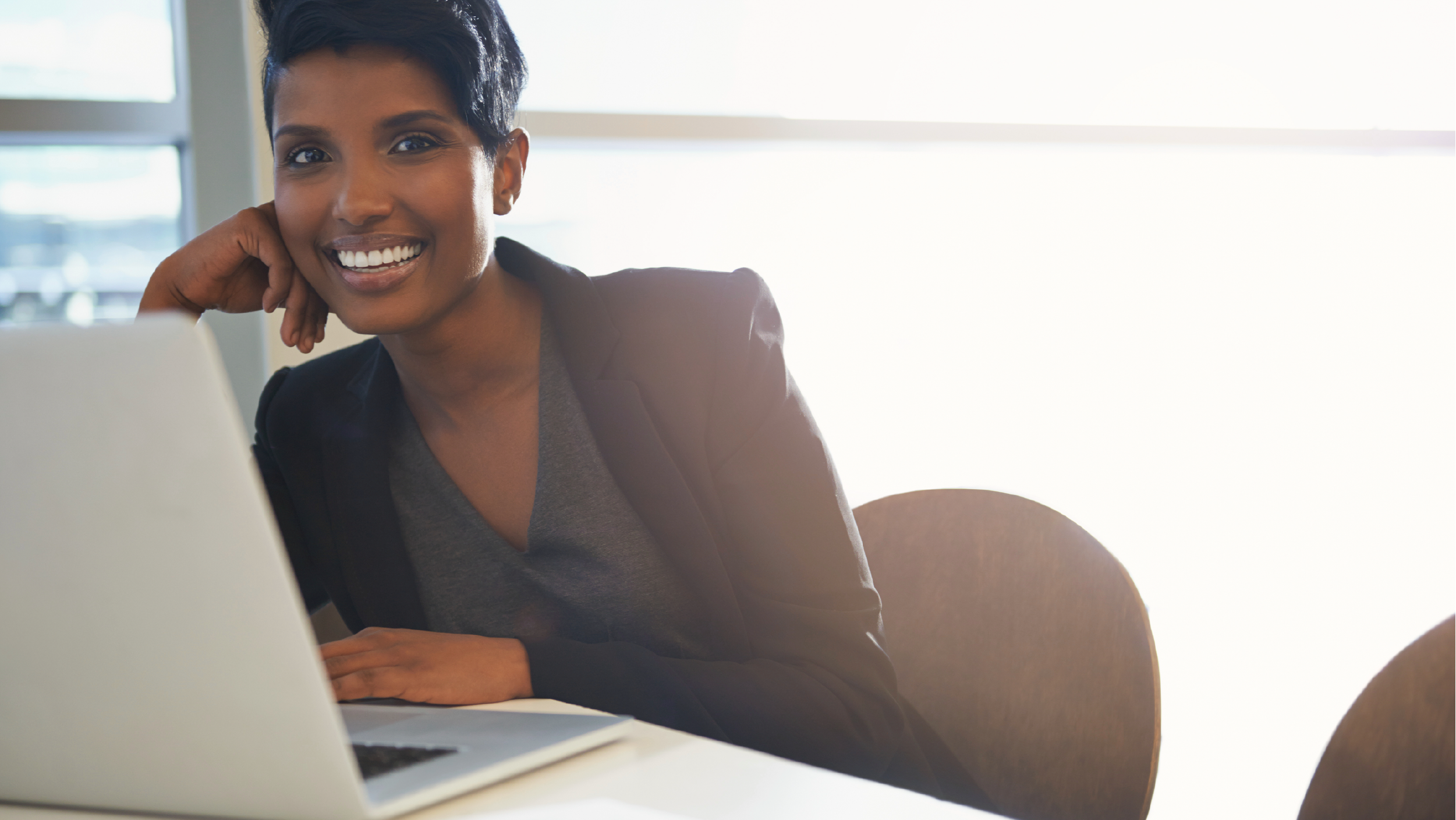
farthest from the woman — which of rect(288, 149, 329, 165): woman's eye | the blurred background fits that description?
the blurred background

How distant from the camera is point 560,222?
2.04 metres

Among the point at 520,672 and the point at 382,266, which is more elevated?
the point at 382,266

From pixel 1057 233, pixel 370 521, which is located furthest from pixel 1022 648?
pixel 1057 233

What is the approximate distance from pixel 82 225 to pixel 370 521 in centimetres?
117

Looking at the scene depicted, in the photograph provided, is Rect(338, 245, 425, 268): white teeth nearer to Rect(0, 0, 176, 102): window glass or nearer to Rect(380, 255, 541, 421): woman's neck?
Rect(380, 255, 541, 421): woman's neck

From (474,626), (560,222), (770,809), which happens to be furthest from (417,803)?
(560,222)

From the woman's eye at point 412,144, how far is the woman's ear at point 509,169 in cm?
11

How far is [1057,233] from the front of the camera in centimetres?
245

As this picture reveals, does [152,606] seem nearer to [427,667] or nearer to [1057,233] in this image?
[427,667]

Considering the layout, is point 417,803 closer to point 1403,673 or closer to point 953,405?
point 1403,673

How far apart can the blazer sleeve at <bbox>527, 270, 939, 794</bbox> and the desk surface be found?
24 centimetres

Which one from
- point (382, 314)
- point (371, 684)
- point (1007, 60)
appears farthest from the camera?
point (1007, 60)

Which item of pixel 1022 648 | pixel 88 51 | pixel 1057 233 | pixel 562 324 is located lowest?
pixel 1022 648

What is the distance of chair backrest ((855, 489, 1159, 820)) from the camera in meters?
0.97
